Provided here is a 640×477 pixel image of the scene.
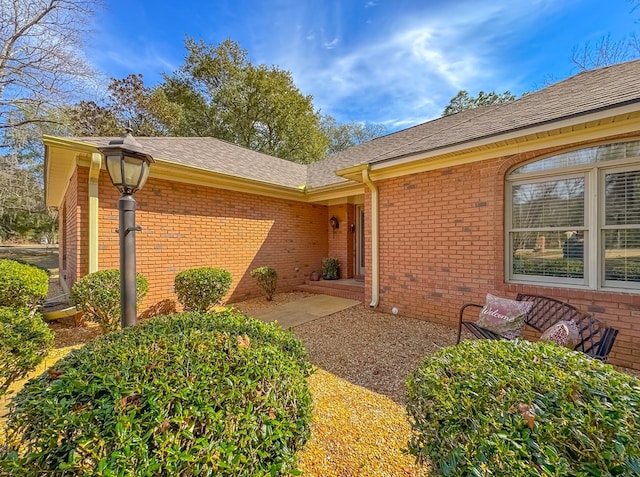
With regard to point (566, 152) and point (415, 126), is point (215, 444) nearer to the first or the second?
point (566, 152)

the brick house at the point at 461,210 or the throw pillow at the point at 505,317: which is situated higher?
the brick house at the point at 461,210

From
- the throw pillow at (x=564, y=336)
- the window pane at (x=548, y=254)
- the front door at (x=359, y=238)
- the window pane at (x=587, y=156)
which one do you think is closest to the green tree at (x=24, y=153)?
the front door at (x=359, y=238)

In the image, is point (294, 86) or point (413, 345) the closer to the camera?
point (413, 345)

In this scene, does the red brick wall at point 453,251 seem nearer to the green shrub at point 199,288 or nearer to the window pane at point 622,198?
the window pane at point 622,198

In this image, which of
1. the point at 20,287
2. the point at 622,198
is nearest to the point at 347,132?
the point at 622,198

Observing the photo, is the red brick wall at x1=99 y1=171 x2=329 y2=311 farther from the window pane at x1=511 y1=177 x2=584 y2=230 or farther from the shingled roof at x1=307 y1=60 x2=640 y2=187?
the window pane at x1=511 y1=177 x2=584 y2=230

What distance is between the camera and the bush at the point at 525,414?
1.01 metres

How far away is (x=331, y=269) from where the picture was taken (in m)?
9.21

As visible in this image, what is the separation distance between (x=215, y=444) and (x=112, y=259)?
553cm

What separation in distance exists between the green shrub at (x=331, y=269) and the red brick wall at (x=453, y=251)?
292 cm

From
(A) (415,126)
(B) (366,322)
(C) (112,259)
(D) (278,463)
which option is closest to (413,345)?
(B) (366,322)

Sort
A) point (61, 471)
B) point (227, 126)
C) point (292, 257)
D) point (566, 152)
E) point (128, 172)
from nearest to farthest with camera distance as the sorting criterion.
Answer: point (61, 471) → point (128, 172) → point (566, 152) → point (292, 257) → point (227, 126)

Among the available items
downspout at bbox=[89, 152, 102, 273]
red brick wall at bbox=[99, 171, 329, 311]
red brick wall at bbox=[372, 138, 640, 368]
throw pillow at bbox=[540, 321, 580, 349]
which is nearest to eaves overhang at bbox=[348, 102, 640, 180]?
red brick wall at bbox=[372, 138, 640, 368]

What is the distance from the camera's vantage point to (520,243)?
4656 millimetres
